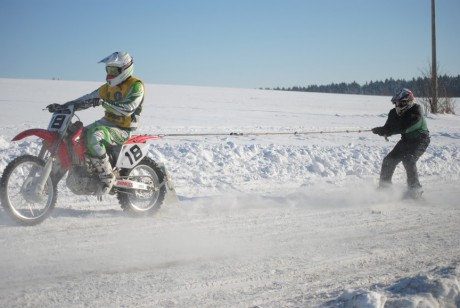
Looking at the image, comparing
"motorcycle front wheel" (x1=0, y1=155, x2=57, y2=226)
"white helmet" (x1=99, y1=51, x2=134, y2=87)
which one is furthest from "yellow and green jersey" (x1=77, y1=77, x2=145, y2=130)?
"motorcycle front wheel" (x1=0, y1=155, x2=57, y2=226)

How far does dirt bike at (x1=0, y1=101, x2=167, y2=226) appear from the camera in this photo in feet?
16.4

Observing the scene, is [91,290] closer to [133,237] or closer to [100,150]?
[133,237]

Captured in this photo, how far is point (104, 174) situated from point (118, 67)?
1.45 metres

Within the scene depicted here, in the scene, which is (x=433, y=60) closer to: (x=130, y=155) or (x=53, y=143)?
(x=130, y=155)

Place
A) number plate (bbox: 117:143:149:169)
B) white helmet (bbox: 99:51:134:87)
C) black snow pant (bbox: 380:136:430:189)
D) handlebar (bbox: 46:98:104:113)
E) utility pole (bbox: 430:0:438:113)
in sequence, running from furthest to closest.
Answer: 1. utility pole (bbox: 430:0:438:113)
2. black snow pant (bbox: 380:136:430:189)
3. number plate (bbox: 117:143:149:169)
4. white helmet (bbox: 99:51:134:87)
5. handlebar (bbox: 46:98:104:113)

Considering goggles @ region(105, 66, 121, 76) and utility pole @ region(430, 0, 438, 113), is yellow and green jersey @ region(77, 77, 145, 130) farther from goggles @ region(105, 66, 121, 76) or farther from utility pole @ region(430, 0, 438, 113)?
utility pole @ region(430, 0, 438, 113)

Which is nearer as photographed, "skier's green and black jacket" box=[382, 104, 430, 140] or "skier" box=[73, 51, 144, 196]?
"skier" box=[73, 51, 144, 196]

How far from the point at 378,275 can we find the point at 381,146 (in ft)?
32.9

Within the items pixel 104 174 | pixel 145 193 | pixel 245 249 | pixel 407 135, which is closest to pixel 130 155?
pixel 104 174

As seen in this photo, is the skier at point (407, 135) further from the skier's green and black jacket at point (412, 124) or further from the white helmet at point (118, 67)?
the white helmet at point (118, 67)

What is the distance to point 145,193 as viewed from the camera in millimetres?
6086

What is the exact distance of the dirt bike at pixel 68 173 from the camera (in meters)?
5.01

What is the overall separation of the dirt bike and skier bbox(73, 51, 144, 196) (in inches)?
4.1

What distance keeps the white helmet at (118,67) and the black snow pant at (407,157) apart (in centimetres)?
475
